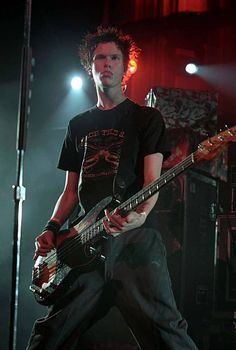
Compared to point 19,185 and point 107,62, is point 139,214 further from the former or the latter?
point 107,62

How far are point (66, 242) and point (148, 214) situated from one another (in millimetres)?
436

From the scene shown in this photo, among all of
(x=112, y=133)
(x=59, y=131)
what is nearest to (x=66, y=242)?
(x=112, y=133)

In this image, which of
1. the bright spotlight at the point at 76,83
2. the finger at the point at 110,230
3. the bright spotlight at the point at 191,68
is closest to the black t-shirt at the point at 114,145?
the finger at the point at 110,230

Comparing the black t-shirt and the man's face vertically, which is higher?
the man's face

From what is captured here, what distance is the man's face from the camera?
259cm

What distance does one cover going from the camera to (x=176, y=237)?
10.5 feet

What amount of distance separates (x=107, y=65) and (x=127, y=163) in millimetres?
566

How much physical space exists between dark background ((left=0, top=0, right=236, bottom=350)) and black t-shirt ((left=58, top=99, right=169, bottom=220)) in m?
2.00

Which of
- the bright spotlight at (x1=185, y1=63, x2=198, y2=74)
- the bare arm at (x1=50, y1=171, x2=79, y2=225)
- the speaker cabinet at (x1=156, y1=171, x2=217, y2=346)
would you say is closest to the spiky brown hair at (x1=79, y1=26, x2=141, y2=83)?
the bare arm at (x1=50, y1=171, x2=79, y2=225)

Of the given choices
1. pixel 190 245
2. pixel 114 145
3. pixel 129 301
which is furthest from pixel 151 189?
pixel 190 245

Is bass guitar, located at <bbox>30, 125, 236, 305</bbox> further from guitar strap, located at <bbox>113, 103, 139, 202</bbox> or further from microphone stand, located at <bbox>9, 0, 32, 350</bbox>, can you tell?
microphone stand, located at <bbox>9, 0, 32, 350</bbox>

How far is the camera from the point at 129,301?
2213 mm

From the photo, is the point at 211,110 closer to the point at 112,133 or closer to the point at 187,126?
the point at 187,126

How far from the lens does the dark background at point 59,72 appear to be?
4.74 metres
